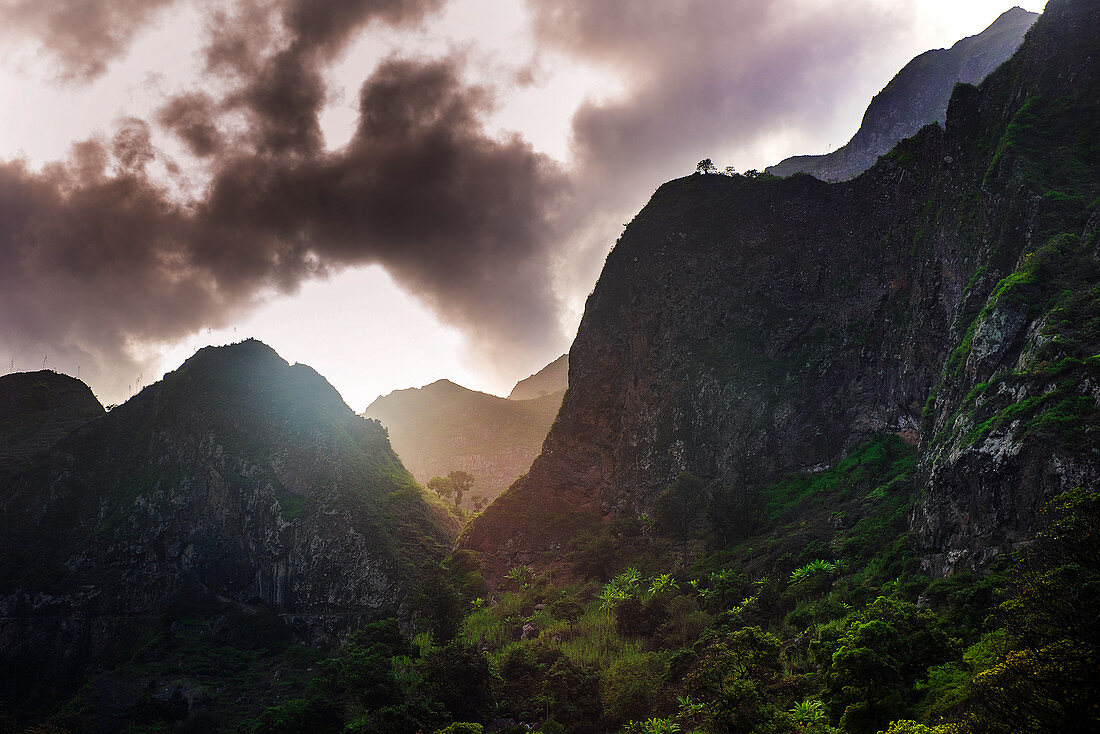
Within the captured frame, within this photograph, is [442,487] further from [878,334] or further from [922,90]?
[922,90]

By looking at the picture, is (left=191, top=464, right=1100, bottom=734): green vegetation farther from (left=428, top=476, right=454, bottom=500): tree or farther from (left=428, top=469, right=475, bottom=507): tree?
(left=428, top=476, right=454, bottom=500): tree

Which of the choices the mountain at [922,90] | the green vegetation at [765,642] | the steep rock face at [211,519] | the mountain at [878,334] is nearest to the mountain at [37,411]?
the steep rock face at [211,519]

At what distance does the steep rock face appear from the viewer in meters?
69.7

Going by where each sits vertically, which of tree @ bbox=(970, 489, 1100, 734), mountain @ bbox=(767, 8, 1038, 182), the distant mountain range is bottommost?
tree @ bbox=(970, 489, 1100, 734)

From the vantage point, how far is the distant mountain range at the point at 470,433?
142 meters

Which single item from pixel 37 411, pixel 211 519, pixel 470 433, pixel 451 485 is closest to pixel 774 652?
pixel 211 519

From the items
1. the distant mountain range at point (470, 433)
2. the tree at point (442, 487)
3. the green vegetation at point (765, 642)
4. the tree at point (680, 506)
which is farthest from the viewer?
the distant mountain range at point (470, 433)

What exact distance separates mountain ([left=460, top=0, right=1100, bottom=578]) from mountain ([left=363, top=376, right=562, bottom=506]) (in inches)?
2495

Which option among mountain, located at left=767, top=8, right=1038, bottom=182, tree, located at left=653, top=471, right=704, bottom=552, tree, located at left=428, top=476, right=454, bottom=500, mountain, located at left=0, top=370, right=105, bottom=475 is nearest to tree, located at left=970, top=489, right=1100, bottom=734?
tree, located at left=653, top=471, right=704, bottom=552

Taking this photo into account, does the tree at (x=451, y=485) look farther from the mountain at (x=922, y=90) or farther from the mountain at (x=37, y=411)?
the mountain at (x=922, y=90)

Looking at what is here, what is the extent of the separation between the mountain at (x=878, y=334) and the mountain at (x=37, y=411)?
8983cm

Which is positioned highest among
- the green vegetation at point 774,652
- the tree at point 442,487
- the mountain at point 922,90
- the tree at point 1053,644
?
the mountain at point 922,90

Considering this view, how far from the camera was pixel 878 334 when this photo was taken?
171ft

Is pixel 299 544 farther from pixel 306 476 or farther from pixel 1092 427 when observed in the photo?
pixel 1092 427
